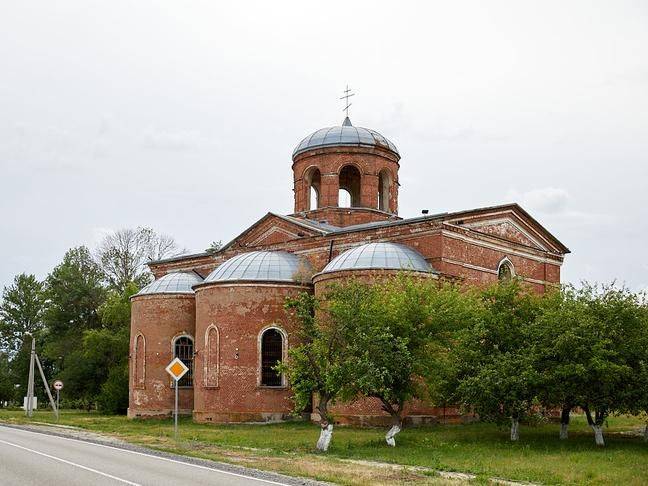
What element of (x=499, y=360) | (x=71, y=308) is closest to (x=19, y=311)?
(x=71, y=308)

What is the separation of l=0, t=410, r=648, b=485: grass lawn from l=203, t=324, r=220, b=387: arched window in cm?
178

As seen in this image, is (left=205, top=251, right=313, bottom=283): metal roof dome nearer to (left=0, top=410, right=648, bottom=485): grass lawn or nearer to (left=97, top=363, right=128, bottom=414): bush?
(left=0, top=410, right=648, bottom=485): grass lawn

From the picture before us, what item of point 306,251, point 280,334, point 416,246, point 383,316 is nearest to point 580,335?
point 383,316

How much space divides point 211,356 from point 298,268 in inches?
192

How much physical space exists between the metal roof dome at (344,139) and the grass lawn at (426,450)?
44.3 feet

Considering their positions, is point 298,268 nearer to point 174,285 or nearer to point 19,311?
point 174,285

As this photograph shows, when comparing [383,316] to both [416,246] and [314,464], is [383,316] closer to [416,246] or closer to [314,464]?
[314,464]

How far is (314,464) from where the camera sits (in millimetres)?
17891

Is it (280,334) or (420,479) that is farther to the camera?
(280,334)

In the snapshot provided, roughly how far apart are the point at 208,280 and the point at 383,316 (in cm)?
1161

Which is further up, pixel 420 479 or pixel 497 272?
pixel 497 272

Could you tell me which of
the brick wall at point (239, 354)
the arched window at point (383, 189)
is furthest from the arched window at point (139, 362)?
the arched window at point (383, 189)

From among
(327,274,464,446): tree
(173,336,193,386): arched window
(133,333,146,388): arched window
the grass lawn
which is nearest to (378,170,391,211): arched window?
(173,336,193,386): arched window

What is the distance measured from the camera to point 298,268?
3319cm
